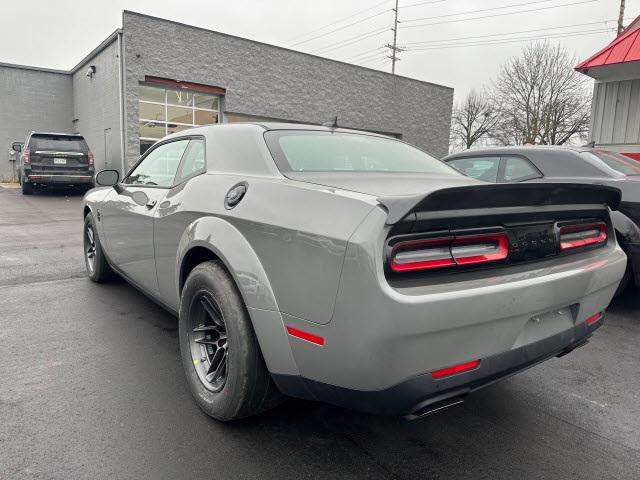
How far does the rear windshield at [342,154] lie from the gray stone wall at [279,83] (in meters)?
14.0

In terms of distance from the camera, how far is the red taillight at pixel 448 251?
1686mm

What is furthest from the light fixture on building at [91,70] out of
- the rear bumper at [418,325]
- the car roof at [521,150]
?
the rear bumper at [418,325]

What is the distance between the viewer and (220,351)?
239 cm

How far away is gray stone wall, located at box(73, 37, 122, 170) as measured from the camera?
15484 mm

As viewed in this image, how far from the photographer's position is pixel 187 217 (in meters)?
2.59

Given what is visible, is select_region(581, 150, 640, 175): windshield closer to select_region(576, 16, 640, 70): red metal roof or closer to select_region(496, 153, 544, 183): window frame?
select_region(496, 153, 544, 183): window frame

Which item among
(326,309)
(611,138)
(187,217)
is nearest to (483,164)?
(187,217)

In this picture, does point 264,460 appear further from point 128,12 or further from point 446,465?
point 128,12

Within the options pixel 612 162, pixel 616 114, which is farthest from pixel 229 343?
pixel 616 114

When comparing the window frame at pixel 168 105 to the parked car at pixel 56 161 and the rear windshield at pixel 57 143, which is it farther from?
the parked car at pixel 56 161

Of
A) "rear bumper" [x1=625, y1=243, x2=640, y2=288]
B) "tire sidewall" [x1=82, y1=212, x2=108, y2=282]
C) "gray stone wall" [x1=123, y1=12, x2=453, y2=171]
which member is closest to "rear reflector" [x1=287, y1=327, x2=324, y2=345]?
"tire sidewall" [x1=82, y1=212, x2=108, y2=282]

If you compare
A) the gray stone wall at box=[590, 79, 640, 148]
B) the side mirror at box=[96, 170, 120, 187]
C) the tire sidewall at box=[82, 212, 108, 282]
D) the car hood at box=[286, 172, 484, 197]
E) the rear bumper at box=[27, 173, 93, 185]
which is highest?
the gray stone wall at box=[590, 79, 640, 148]

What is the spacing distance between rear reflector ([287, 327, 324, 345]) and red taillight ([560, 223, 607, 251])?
4.16 feet

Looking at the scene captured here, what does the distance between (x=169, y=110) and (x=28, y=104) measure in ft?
28.1
